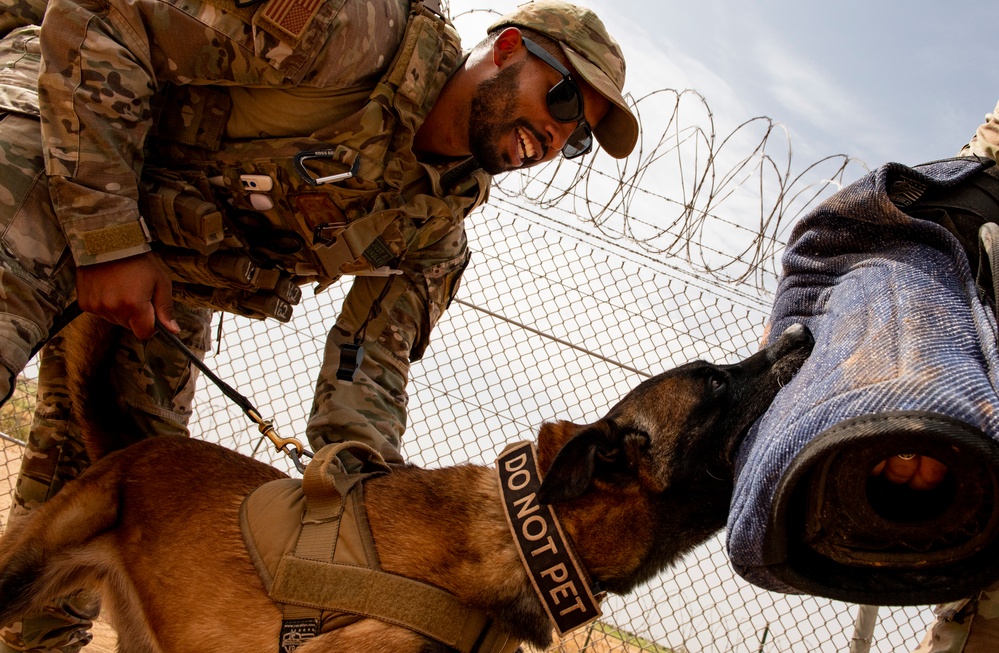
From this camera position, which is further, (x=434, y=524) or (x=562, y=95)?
(x=562, y=95)

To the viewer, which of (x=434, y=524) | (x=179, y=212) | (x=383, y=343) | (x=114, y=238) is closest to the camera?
(x=434, y=524)

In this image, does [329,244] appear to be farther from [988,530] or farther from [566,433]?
[988,530]

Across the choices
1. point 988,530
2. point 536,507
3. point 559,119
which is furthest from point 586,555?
point 559,119

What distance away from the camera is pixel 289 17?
2.58 meters

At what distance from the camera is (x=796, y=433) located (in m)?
1.57

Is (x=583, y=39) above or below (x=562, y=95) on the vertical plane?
above

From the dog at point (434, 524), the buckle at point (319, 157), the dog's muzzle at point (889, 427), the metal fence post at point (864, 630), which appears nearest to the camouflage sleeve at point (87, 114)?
the buckle at point (319, 157)

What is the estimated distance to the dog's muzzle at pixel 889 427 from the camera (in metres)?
1.39

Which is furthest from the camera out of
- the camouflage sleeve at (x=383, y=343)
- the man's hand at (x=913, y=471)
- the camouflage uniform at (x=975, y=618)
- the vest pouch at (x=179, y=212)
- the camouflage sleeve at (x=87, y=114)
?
the camouflage sleeve at (x=383, y=343)

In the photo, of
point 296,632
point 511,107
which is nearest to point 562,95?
point 511,107

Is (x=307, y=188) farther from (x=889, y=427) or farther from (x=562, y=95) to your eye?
(x=889, y=427)

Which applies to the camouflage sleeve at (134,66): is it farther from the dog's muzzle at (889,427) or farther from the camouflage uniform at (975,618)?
the camouflage uniform at (975,618)

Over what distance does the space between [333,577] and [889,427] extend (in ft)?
5.12

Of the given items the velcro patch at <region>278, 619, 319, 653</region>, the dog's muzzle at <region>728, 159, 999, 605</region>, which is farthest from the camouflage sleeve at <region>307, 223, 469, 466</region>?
the dog's muzzle at <region>728, 159, 999, 605</region>
